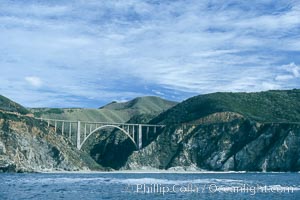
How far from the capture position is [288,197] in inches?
3282

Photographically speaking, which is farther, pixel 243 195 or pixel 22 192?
pixel 22 192

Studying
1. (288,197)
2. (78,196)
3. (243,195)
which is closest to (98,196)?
(78,196)

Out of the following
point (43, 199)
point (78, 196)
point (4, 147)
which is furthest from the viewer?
point (4, 147)

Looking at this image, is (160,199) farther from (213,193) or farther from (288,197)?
(288,197)

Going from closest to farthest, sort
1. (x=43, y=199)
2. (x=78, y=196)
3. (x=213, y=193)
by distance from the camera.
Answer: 1. (x=43, y=199)
2. (x=78, y=196)
3. (x=213, y=193)

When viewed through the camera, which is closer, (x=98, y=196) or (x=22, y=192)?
(x=98, y=196)

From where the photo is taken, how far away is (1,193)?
295ft

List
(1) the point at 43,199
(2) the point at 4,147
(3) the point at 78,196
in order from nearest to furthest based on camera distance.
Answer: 1. (1) the point at 43,199
2. (3) the point at 78,196
3. (2) the point at 4,147

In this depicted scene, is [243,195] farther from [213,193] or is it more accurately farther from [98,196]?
[98,196]

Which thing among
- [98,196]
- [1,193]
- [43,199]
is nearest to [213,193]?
[98,196]

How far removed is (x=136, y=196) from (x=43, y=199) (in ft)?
47.8

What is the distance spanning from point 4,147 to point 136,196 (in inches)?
4695

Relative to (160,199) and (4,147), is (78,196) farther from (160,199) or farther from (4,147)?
(4,147)

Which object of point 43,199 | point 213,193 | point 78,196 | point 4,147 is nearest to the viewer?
point 43,199
